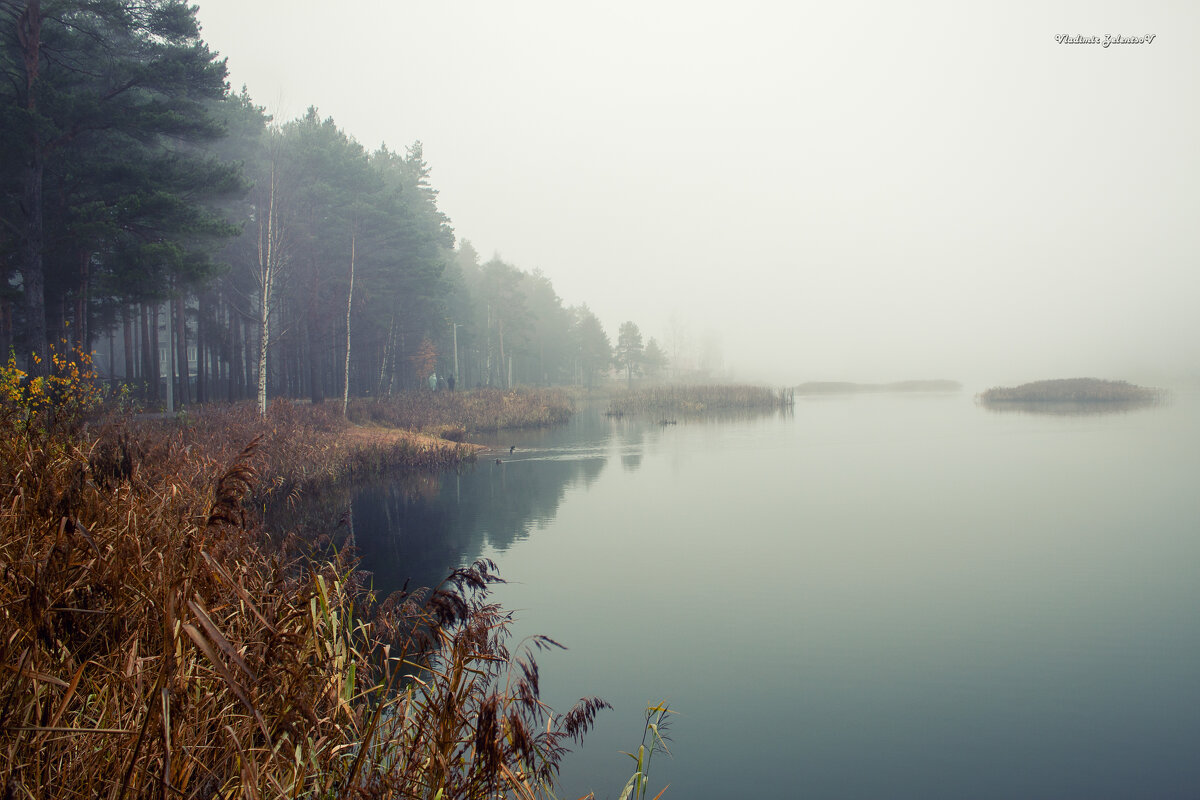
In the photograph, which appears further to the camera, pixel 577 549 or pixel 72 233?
pixel 72 233

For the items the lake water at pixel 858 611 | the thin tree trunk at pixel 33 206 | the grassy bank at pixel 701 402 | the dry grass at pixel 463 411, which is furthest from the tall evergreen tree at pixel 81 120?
the grassy bank at pixel 701 402

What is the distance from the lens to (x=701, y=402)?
1764 inches

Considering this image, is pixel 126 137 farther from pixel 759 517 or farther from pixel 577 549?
pixel 759 517

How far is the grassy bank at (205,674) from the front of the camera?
260 cm

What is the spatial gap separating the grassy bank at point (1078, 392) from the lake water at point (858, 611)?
29029 millimetres

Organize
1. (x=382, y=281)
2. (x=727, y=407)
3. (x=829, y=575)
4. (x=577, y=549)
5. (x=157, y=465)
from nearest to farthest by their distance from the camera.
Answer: (x=157, y=465) → (x=829, y=575) → (x=577, y=549) → (x=382, y=281) → (x=727, y=407)

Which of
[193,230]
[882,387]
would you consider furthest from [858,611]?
[882,387]

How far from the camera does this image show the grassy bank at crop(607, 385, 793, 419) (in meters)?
44.0

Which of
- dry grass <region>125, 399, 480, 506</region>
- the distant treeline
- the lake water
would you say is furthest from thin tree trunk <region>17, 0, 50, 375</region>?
the distant treeline

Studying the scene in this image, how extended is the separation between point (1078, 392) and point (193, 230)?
171ft

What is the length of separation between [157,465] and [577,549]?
6.48 meters

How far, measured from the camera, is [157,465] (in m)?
9.58

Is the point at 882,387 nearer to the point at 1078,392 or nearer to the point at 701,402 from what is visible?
the point at 1078,392

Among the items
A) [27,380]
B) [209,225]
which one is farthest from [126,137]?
[27,380]
